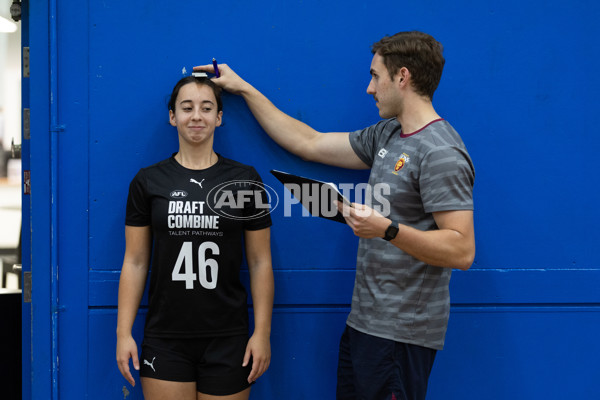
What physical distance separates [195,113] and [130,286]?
64 cm

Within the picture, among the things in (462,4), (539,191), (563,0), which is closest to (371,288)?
(539,191)

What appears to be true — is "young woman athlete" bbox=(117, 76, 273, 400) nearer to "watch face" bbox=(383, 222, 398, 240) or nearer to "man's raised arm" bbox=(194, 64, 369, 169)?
"man's raised arm" bbox=(194, 64, 369, 169)

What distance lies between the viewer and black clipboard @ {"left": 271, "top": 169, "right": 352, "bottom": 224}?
4.84 feet

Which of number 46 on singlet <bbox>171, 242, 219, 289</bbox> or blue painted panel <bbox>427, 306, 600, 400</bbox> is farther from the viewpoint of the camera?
blue painted panel <bbox>427, 306, 600, 400</bbox>

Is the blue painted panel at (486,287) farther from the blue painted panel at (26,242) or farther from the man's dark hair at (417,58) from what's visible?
the blue painted panel at (26,242)

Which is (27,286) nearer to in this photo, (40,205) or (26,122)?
(40,205)

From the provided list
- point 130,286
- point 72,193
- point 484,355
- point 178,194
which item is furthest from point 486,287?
point 72,193

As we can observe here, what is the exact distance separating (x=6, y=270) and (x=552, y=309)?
11.5ft

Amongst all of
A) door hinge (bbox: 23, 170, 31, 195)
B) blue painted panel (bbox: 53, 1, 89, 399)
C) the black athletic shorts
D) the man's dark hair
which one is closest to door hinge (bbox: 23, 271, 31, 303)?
blue painted panel (bbox: 53, 1, 89, 399)

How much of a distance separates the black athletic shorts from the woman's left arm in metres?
0.07

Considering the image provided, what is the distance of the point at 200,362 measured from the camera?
66.3 inches

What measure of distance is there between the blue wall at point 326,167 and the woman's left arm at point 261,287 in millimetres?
221

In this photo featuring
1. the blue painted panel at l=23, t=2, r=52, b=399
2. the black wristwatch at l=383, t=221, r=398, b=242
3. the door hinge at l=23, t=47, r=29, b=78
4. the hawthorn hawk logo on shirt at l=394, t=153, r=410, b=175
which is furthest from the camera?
the door hinge at l=23, t=47, r=29, b=78

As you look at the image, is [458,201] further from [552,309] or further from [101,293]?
[101,293]
